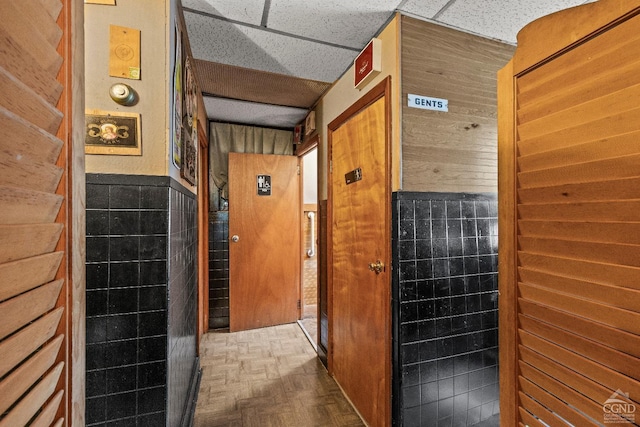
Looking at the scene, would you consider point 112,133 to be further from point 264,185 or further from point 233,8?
point 264,185

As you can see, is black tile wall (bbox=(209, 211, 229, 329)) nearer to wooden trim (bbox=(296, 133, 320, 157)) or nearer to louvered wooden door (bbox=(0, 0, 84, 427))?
wooden trim (bbox=(296, 133, 320, 157))

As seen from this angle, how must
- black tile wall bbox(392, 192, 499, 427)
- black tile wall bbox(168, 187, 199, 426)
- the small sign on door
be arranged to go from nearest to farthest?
1. black tile wall bbox(168, 187, 199, 426)
2. black tile wall bbox(392, 192, 499, 427)
3. the small sign on door

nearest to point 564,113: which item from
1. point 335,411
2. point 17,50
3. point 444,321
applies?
point 17,50

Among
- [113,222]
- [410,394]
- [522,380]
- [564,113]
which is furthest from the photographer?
[410,394]

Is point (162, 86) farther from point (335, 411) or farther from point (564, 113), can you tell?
point (335, 411)

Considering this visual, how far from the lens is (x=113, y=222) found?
1204 mm

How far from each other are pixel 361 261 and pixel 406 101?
1010 mm

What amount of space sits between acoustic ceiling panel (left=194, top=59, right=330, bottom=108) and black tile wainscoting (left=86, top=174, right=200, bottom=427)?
1.32 meters

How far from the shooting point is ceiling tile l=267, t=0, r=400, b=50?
4.81 ft

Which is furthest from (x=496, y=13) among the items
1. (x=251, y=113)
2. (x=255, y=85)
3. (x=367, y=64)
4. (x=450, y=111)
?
(x=251, y=113)

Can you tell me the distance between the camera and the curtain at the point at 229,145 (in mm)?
3255

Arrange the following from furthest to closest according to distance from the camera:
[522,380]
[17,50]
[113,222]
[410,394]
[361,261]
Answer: [361,261] → [410,394] → [113,222] → [522,380] → [17,50]

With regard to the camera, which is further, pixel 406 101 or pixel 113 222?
pixel 406 101

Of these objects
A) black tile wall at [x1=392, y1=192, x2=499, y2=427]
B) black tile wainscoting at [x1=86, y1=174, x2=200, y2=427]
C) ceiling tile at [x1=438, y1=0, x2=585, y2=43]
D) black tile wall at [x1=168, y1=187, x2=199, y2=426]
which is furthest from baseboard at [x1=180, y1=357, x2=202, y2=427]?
ceiling tile at [x1=438, y1=0, x2=585, y2=43]
